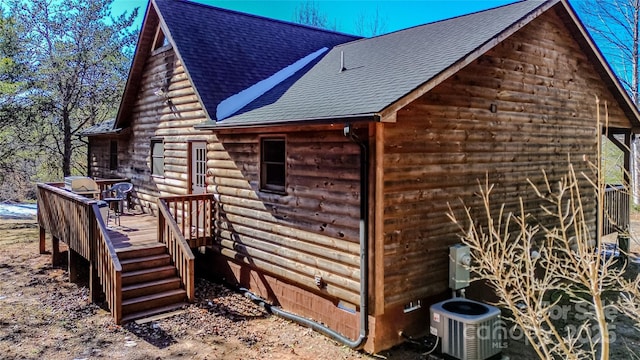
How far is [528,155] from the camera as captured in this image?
8180 mm

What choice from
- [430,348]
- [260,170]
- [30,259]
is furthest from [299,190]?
[30,259]

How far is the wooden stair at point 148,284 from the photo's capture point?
7.10 meters

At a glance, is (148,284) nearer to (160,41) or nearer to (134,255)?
(134,255)

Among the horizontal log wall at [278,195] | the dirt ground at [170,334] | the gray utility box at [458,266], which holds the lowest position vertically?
the dirt ground at [170,334]

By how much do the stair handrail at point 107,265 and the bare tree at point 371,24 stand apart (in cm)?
2394

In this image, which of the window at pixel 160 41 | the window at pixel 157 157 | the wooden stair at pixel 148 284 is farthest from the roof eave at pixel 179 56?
the wooden stair at pixel 148 284

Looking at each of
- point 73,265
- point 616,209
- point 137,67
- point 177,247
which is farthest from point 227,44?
point 616,209

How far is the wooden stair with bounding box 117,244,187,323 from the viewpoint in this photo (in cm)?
710

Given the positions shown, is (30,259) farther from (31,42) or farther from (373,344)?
(31,42)

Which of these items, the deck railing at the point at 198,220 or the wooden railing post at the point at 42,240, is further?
the wooden railing post at the point at 42,240

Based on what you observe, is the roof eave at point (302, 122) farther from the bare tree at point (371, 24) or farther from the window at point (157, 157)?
the bare tree at point (371, 24)

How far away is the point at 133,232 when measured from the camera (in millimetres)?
9320

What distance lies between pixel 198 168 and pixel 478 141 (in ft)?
20.9

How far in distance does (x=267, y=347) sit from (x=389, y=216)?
2.47m
